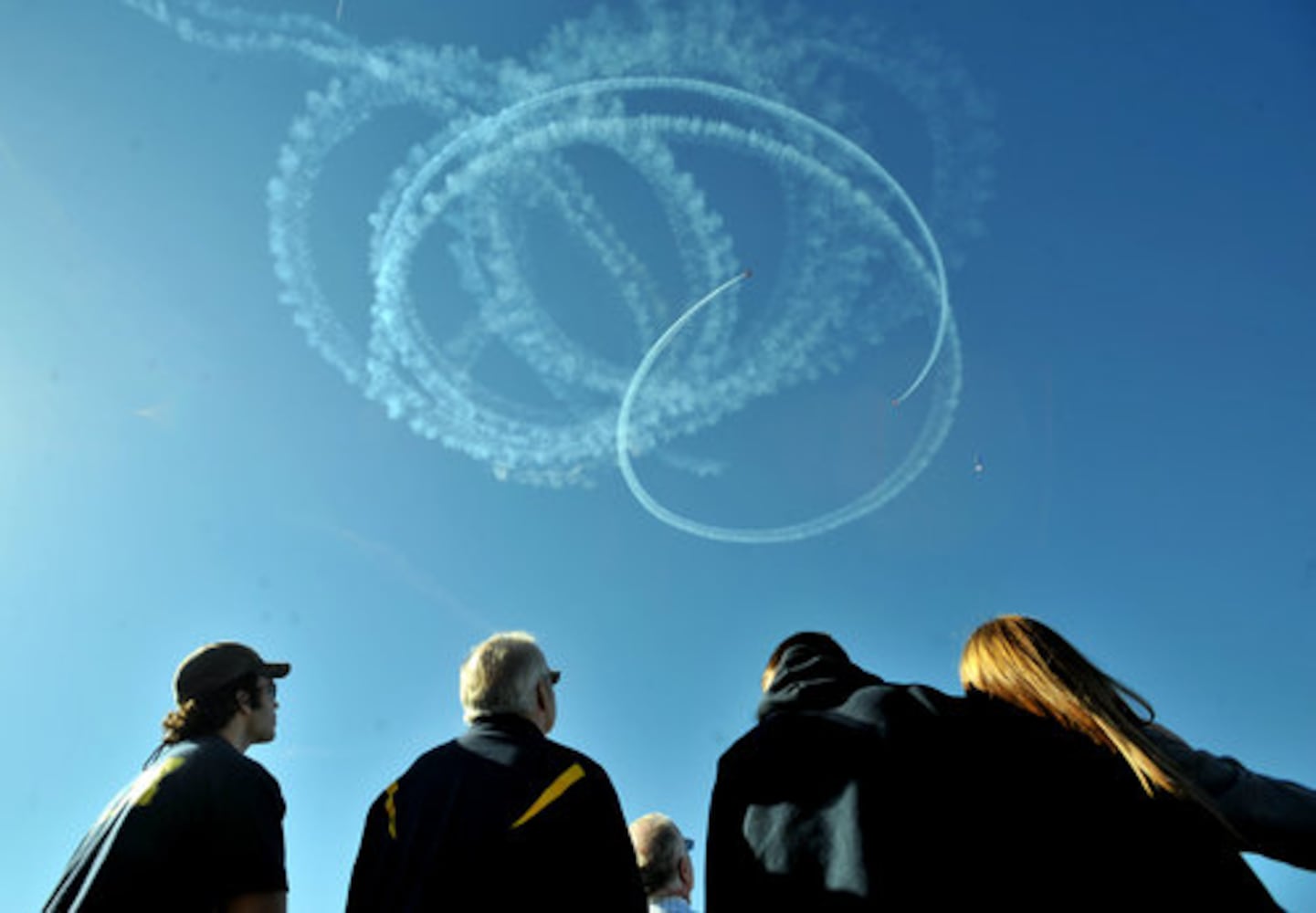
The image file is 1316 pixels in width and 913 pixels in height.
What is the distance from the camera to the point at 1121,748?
129 inches

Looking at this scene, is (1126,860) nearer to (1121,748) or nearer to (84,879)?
(1121,748)

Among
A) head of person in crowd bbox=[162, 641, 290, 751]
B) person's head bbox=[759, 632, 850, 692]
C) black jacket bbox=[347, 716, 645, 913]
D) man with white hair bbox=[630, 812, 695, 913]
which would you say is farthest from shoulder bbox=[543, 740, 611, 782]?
head of person in crowd bbox=[162, 641, 290, 751]

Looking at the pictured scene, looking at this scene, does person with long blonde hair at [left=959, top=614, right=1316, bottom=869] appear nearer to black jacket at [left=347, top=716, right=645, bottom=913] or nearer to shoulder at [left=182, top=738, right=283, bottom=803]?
black jacket at [left=347, top=716, right=645, bottom=913]

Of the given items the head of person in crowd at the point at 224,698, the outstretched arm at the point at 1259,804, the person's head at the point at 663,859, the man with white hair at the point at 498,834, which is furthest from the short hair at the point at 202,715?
the outstretched arm at the point at 1259,804

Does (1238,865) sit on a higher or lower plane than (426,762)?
lower

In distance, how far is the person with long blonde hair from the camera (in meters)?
3.50

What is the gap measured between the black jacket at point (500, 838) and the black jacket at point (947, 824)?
991mm

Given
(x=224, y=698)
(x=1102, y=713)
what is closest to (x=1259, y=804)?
(x=1102, y=713)

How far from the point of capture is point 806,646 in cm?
407

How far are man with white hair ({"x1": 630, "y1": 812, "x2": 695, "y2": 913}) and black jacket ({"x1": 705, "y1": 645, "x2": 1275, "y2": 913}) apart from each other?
3064mm

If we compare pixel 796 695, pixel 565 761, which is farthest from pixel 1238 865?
pixel 565 761

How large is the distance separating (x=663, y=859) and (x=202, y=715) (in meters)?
3.54

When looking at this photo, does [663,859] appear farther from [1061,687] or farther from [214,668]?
[1061,687]

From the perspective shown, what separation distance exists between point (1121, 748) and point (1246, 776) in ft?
3.97
